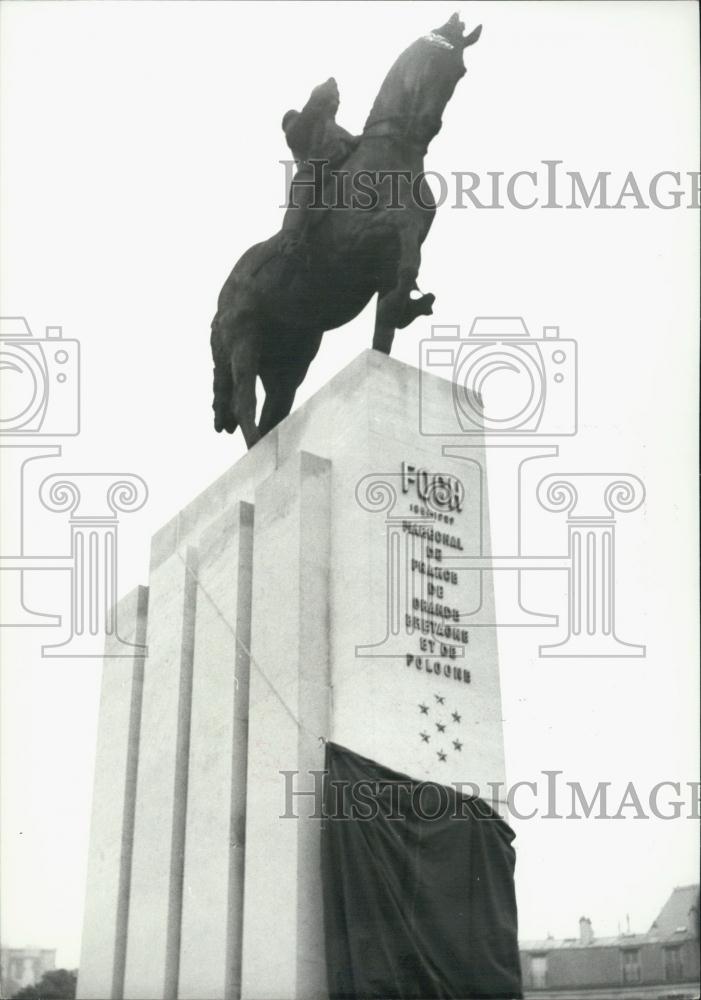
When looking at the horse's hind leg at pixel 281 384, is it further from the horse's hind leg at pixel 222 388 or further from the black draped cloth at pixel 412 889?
the black draped cloth at pixel 412 889

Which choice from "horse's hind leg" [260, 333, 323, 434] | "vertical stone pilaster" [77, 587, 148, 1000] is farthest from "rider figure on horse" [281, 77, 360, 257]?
"vertical stone pilaster" [77, 587, 148, 1000]

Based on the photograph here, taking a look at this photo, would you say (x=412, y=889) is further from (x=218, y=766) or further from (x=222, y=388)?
(x=222, y=388)

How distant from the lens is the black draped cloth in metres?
14.0

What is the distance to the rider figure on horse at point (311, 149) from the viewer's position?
18.2 meters

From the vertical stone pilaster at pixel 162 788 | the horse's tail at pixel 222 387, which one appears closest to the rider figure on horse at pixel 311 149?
the horse's tail at pixel 222 387

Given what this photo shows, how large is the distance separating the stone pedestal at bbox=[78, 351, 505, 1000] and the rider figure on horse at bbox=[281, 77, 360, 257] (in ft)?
6.72

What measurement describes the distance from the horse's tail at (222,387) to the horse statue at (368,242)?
0.49 meters

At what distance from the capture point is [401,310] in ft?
58.2

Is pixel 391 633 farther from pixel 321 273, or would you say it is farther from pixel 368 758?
pixel 321 273

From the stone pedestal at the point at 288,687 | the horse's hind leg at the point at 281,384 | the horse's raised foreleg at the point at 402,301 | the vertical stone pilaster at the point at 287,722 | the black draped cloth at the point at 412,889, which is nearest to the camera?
the black draped cloth at the point at 412,889

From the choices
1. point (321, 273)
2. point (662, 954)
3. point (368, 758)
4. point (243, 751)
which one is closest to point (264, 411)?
point (321, 273)

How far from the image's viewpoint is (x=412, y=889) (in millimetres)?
14453

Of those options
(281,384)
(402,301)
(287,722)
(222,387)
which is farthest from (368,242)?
(287,722)

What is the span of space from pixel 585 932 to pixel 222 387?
8.05 meters
